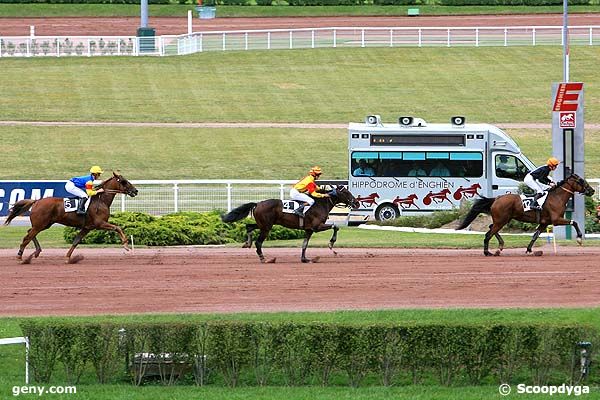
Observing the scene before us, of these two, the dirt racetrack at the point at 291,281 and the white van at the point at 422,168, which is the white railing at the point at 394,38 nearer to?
the white van at the point at 422,168

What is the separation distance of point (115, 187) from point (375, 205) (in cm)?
1052

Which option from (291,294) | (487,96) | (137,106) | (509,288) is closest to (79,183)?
(291,294)

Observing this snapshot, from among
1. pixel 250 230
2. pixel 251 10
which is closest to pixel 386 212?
pixel 250 230

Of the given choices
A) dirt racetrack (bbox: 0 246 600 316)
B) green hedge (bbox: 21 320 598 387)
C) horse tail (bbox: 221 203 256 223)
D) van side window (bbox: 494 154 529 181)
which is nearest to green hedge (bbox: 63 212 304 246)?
dirt racetrack (bbox: 0 246 600 316)

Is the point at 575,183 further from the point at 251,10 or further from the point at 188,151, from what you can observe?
the point at 251,10

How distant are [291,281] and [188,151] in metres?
22.9

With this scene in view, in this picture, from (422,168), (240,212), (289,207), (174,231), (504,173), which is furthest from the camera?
(504,173)

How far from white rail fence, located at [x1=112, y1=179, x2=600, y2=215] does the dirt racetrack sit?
6840mm

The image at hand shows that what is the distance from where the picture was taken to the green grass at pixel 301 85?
5078 cm

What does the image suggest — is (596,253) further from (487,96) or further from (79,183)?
(487,96)

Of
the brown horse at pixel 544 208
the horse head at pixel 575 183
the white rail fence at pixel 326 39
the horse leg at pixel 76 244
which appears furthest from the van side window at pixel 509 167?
the white rail fence at pixel 326 39

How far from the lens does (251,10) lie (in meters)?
69.8

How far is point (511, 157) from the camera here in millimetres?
35031

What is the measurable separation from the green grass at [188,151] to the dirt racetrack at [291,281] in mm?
15328
